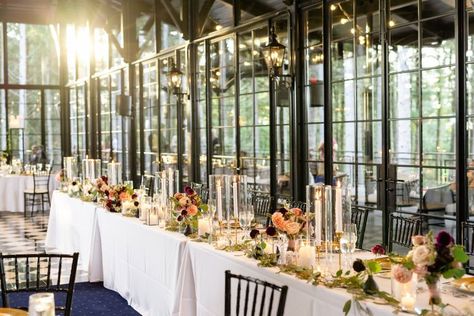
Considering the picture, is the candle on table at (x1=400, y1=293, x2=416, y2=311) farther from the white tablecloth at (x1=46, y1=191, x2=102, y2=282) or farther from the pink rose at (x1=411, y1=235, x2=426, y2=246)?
the white tablecloth at (x1=46, y1=191, x2=102, y2=282)

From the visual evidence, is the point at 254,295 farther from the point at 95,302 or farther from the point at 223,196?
the point at 95,302

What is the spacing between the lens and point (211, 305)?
3949 mm

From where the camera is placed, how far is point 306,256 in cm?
330

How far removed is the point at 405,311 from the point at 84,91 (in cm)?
1340

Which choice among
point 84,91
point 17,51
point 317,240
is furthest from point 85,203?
point 17,51

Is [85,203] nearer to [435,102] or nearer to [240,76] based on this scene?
[240,76]

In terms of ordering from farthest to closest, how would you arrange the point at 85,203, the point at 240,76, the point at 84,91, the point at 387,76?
the point at 84,91
the point at 240,76
the point at 85,203
the point at 387,76

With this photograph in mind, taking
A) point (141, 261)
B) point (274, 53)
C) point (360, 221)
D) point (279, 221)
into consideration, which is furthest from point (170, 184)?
point (279, 221)

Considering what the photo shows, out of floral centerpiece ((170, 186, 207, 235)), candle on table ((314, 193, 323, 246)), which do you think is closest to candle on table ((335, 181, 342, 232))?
candle on table ((314, 193, 323, 246))

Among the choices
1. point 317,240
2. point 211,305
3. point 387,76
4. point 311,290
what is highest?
point 387,76

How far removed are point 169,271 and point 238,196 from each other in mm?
911

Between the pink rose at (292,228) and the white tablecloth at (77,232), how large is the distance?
140 inches

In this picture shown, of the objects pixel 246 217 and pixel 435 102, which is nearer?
pixel 246 217

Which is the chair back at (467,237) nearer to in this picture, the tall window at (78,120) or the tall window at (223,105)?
the tall window at (223,105)
